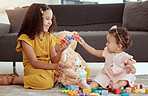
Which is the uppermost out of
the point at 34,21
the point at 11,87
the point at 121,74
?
the point at 34,21

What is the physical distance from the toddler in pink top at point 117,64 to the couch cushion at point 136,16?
103 centimetres

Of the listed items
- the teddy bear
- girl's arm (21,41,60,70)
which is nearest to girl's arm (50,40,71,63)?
the teddy bear

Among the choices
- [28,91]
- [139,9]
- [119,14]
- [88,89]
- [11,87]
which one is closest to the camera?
[88,89]

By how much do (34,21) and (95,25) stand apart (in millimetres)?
1457

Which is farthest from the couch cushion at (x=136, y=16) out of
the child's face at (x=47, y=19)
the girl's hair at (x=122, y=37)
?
the child's face at (x=47, y=19)

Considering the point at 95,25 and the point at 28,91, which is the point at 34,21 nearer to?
the point at 28,91

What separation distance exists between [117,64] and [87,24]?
4.88 ft

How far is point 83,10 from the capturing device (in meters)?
3.04

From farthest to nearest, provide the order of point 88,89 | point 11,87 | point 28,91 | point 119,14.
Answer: point 119,14, point 11,87, point 28,91, point 88,89

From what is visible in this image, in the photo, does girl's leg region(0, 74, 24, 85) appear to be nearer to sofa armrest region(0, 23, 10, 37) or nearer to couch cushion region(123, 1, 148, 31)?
sofa armrest region(0, 23, 10, 37)

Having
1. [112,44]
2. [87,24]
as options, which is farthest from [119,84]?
[87,24]

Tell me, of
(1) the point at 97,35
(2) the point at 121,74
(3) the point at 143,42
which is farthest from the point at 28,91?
(3) the point at 143,42

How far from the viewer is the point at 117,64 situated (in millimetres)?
1621

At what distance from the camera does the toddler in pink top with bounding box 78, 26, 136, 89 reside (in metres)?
1.57
